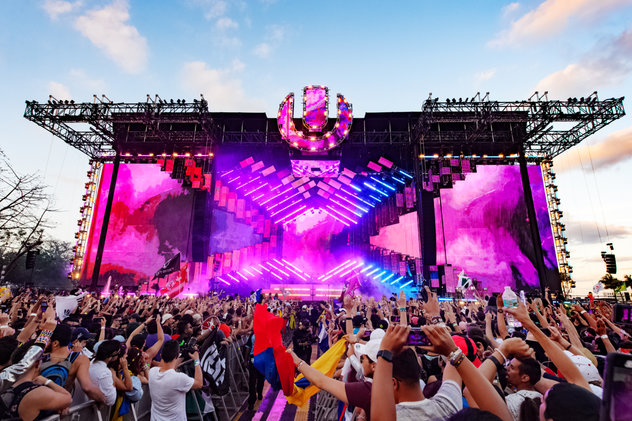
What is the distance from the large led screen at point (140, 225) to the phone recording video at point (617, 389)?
2831cm

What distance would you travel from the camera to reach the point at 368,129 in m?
26.4

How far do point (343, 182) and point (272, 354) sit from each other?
2404cm

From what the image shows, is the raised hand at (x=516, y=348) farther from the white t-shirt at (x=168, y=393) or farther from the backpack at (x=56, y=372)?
the backpack at (x=56, y=372)

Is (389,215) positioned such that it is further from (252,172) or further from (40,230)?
(40,230)

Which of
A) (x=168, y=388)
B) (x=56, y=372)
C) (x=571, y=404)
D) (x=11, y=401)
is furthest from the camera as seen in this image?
(x=168, y=388)

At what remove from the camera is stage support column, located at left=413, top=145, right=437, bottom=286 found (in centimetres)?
2203

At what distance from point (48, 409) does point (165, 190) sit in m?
28.2

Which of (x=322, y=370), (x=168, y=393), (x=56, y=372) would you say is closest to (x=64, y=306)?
(x=56, y=372)

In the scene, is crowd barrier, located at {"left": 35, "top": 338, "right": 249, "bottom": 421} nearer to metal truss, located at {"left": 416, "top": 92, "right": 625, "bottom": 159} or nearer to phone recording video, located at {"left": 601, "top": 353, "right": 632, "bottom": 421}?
phone recording video, located at {"left": 601, "top": 353, "right": 632, "bottom": 421}

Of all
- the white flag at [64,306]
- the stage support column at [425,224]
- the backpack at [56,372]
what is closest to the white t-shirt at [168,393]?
the backpack at [56,372]

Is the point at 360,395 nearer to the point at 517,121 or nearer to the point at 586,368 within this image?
the point at 586,368

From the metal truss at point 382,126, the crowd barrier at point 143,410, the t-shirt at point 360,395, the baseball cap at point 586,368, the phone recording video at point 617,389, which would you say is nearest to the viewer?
the phone recording video at point 617,389

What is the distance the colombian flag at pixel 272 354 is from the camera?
335cm

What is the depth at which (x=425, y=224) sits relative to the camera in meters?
22.5
